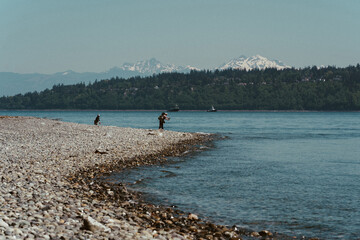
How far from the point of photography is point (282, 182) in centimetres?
2453

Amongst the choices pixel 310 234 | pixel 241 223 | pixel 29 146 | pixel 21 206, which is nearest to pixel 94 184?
pixel 21 206

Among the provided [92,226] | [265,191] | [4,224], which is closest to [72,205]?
[92,226]

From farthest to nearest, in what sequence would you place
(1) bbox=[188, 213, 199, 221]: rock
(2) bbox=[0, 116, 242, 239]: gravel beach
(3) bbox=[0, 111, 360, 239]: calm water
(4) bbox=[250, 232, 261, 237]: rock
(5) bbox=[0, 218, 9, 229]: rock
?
1. (3) bbox=[0, 111, 360, 239]: calm water
2. (1) bbox=[188, 213, 199, 221]: rock
3. (4) bbox=[250, 232, 261, 237]: rock
4. (2) bbox=[0, 116, 242, 239]: gravel beach
5. (5) bbox=[0, 218, 9, 229]: rock

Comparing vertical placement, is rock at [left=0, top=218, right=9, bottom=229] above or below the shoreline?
above

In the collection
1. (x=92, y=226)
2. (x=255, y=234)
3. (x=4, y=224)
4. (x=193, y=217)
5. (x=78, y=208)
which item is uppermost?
(x=4, y=224)

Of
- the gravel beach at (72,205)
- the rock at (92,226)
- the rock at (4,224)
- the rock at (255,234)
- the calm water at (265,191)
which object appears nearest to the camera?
the rock at (4,224)

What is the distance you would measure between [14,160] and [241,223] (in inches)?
640

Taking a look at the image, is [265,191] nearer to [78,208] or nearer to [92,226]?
[78,208]

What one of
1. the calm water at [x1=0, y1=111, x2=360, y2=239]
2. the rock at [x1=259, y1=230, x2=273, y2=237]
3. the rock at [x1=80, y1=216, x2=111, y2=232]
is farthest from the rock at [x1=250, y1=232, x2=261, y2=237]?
the rock at [x1=80, y1=216, x2=111, y2=232]

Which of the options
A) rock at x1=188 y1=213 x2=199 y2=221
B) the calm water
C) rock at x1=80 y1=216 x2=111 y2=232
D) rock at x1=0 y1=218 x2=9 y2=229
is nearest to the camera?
rock at x1=0 y1=218 x2=9 y2=229

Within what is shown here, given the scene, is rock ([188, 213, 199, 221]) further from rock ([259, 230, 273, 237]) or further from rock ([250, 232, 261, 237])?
rock ([259, 230, 273, 237])

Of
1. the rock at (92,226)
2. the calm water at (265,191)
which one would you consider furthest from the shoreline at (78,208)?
the calm water at (265,191)

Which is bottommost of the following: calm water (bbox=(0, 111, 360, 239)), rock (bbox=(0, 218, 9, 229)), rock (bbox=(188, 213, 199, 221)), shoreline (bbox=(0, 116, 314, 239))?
calm water (bbox=(0, 111, 360, 239))

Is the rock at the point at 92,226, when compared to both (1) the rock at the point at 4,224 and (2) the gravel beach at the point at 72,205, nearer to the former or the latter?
(2) the gravel beach at the point at 72,205
